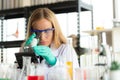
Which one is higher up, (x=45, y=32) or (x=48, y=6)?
(x=48, y=6)

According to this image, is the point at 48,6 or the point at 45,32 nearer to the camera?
the point at 45,32

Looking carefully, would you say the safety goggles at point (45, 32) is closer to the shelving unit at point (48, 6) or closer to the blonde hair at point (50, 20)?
the blonde hair at point (50, 20)

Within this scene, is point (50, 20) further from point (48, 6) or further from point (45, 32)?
point (48, 6)

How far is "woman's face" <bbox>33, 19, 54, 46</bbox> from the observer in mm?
1498

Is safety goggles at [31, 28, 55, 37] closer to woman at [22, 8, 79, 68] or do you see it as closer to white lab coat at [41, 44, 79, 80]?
woman at [22, 8, 79, 68]

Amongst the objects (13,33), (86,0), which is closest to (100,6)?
(86,0)

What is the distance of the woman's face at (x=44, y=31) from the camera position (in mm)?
1498

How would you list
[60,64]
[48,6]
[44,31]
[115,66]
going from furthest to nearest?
[48,6] → [44,31] → [60,64] → [115,66]

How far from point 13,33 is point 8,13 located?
0.88 feet

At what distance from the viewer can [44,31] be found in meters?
1.51

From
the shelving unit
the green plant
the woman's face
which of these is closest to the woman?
the woman's face

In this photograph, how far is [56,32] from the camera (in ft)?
5.20

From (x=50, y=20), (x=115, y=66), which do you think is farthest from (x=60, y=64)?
(x=50, y=20)

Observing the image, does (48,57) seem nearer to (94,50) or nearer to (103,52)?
(103,52)
